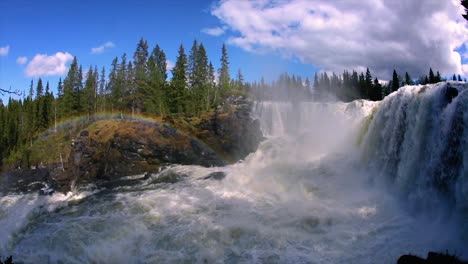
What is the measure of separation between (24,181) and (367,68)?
65.6 metres

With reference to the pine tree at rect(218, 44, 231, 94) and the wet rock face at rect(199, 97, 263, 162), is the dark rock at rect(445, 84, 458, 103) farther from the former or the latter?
the pine tree at rect(218, 44, 231, 94)

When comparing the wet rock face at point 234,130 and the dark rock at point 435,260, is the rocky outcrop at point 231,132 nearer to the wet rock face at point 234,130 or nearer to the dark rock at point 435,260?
the wet rock face at point 234,130

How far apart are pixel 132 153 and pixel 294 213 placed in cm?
2319

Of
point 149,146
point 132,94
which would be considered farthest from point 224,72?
point 149,146

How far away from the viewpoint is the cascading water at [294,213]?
15047mm

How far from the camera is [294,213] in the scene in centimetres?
1995

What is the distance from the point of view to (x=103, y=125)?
43969mm

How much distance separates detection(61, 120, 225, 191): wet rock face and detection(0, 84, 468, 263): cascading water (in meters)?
5.44

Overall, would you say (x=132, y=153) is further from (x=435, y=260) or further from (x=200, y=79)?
(x=435, y=260)

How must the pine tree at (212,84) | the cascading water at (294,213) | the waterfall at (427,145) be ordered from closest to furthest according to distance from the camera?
the cascading water at (294,213) < the waterfall at (427,145) < the pine tree at (212,84)

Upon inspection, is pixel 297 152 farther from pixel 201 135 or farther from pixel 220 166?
pixel 201 135

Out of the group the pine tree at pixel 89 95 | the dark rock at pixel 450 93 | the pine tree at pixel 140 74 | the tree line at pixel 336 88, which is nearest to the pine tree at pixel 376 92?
the tree line at pixel 336 88

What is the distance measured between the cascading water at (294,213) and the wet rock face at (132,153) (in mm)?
5437

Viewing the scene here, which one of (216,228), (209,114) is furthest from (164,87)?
(216,228)
